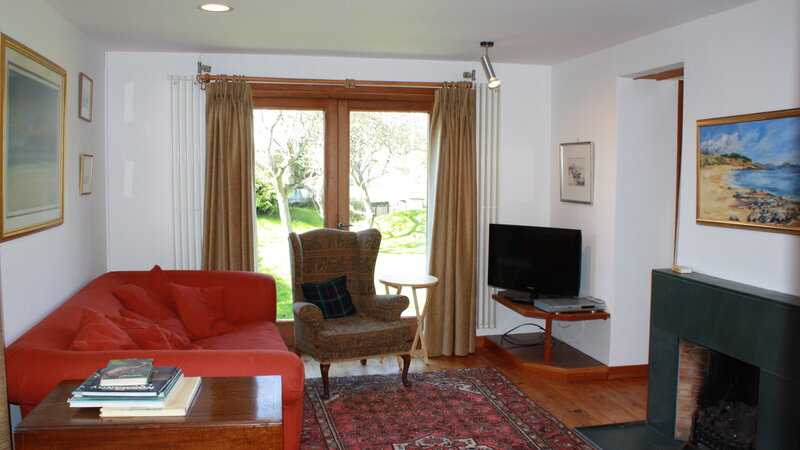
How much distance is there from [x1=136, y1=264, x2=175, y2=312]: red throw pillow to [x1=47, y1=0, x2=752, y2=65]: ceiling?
5.44 feet

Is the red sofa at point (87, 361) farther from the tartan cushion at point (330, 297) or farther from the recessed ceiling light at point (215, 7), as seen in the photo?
the recessed ceiling light at point (215, 7)

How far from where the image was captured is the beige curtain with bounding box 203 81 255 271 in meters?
5.14

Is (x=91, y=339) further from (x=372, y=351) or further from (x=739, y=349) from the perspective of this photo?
(x=739, y=349)

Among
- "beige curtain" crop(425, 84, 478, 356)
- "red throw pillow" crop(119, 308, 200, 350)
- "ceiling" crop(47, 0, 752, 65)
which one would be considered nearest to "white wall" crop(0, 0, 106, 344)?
"ceiling" crop(47, 0, 752, 65)

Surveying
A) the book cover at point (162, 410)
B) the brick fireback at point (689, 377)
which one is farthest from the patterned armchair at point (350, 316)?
the book cover at point (162, 410)

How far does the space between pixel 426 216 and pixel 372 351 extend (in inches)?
65.5

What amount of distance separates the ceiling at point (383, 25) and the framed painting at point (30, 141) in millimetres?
557

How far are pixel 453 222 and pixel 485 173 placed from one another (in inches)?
21.8

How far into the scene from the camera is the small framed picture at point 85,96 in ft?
14.2

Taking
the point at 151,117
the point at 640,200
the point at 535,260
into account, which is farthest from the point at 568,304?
the point at 151,117

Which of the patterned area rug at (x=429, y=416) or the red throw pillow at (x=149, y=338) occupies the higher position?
the red throw pillow at (x=149, y=338)

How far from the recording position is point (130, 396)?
238 cm

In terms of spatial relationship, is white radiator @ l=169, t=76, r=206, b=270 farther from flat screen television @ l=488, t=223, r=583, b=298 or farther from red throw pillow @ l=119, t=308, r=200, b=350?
flat screen television @ l=488, t=223, r=583, b=298

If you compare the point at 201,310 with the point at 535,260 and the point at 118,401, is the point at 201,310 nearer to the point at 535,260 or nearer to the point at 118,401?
the point at 118,401
